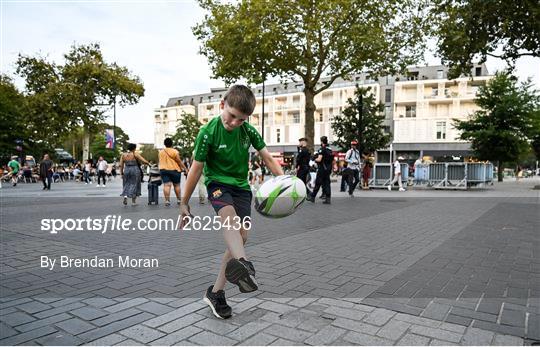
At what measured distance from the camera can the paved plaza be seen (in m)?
2.65

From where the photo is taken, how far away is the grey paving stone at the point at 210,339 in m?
2.48

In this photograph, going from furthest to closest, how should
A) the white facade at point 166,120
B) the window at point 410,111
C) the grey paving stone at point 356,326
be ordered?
the white facade at point 166,120 < the window at point 410,111 < the grey paving stone at point 356,326

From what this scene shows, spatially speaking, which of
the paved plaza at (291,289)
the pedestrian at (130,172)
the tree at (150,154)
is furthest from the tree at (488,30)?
the tree at (150,154)

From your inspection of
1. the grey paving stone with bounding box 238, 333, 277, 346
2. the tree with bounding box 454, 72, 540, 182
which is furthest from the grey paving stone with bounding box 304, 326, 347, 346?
the tree with bounding box 454, 72, 540, 182

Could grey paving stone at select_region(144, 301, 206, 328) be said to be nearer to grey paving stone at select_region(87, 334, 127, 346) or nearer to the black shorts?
grey paving stone at select_region(87, 334, 127, 346)

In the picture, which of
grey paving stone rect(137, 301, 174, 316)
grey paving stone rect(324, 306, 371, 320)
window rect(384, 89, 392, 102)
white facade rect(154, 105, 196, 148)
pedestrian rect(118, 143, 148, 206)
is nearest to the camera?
grey paving stone rect(324, 306, 371, 320)

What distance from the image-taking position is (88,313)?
3.02 m

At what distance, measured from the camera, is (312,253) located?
5.08 metres

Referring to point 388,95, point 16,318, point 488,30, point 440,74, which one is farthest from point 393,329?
point 440,74

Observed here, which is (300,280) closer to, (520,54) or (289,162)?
(520,54)

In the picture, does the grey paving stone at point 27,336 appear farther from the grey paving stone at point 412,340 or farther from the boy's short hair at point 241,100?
the grey paving stone at point 412,340

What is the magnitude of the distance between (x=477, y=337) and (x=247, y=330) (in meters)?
A: 1.61

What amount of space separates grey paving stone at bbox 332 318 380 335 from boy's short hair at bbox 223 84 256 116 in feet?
5.62

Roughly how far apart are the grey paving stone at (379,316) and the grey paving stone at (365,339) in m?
0.24
